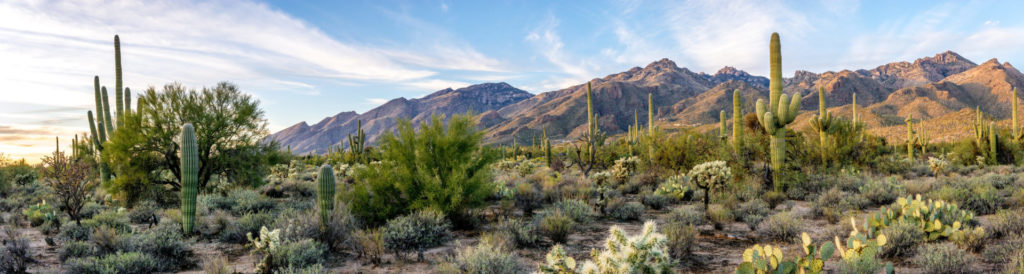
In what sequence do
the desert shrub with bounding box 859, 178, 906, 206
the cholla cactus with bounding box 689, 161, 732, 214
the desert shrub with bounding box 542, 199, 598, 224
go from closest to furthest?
the desert shrub with bounding box 542, 199, 598, 224 → the cholla cactus with bounding box 689, 161, 732, 214 → the desert shrub with bounding box 859, 178, 906, 206

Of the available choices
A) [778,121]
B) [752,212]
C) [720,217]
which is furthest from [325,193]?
[778,121]

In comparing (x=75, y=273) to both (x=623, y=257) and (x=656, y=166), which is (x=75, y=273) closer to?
(x=623, y=257)

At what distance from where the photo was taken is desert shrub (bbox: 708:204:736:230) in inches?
345

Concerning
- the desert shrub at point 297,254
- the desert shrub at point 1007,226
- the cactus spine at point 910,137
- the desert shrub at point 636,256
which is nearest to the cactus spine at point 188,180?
the desert shrub at point 297,254

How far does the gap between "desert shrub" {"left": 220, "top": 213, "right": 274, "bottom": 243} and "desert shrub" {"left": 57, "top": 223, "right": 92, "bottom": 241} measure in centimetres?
260

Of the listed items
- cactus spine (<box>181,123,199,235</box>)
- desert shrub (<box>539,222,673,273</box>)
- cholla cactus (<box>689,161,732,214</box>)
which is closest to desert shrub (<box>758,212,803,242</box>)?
cholla cactus (<box>689,161,732,214</box>)

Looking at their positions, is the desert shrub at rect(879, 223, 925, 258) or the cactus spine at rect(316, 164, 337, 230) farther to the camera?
the cactus spine at rect(316, 164, 337, 230)

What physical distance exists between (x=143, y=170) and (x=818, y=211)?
1794cm

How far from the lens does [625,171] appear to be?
16.2 meters

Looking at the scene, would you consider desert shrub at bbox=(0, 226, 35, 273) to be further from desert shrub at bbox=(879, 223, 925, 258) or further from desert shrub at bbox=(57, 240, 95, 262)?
desert shrub at bbox=(879, 223, 925, 258)

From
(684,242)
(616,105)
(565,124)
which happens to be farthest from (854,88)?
(684,242)

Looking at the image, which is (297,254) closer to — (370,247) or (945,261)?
(370,247)

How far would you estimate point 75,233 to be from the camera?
868 centimetres

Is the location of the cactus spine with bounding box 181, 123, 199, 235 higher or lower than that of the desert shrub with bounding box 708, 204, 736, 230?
higher
